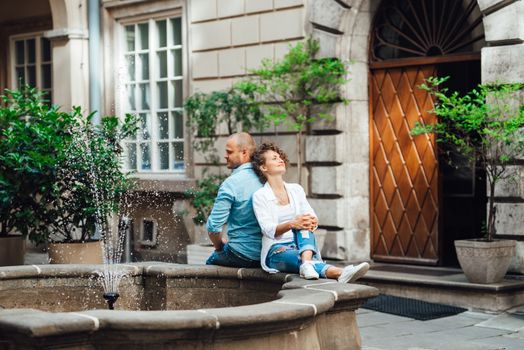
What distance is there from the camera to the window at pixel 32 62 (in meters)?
19.3

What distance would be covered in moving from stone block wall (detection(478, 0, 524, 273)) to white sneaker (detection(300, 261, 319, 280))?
470cm

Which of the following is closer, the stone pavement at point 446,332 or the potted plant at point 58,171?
the stone pavement at point 446,332

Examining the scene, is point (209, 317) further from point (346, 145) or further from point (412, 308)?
point (346, 145)

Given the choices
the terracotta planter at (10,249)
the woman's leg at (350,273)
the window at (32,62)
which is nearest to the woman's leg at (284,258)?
the woman's leg at (350,273)

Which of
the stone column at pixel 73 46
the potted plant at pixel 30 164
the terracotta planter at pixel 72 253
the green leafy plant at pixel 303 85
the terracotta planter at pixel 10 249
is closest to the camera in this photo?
the terracotta planter at pixel 72 253

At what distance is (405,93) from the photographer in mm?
13227

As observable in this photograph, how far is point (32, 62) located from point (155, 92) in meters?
3.71

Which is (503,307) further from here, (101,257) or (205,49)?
(205,49)

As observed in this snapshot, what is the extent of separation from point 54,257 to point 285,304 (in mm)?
6904

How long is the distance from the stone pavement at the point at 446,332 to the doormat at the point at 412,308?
115 mm

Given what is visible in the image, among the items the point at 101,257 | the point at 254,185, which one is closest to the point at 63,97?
the point at 101,257

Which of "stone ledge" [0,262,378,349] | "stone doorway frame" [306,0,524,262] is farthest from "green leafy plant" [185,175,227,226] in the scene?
"stone ledge" [0,262,378,349]

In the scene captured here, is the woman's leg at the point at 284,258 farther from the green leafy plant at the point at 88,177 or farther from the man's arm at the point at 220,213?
the green leafy plant at the point at 88,177

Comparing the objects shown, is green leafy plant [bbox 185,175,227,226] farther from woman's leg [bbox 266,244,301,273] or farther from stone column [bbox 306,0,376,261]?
woman's leg [bbox 266,244,301,273]
